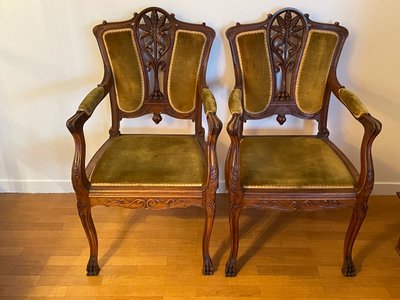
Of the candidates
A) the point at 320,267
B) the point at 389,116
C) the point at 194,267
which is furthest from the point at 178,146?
the point at 389,116

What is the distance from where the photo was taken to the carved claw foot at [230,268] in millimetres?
1774

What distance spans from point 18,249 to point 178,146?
947mm

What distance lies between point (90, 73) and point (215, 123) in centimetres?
87

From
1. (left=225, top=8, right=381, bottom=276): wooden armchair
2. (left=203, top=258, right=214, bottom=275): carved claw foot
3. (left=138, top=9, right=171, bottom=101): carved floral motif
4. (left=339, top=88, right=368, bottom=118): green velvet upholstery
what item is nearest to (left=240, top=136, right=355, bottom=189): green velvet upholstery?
(left=225, top=8, right=381, bottom=276): wooden armchair

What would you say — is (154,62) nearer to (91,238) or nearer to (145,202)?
(145,202)

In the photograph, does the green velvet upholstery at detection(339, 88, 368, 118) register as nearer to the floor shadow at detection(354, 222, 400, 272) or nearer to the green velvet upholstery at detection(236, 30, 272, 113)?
the green velvet upholstery at detection(236, 30, 272, 113)

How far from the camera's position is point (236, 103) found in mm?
1658

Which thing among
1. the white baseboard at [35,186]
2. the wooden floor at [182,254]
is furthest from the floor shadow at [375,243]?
the white baseboard at [35,186]

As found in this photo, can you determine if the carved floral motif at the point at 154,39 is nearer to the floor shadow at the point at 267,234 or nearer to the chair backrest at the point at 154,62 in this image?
the chair backrest at the point at 154,62

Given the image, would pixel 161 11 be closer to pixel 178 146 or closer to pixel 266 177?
pixel 178 146

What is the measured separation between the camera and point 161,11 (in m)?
1.82

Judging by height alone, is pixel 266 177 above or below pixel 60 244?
above

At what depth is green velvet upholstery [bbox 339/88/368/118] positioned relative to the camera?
160cm

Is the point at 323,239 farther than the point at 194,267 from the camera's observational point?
Yes
